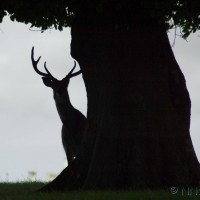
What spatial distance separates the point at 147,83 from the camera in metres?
14.4

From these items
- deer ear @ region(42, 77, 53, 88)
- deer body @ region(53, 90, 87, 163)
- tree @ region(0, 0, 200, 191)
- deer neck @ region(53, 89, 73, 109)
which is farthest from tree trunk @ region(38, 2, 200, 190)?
deer ear @ region(42, 77, 53, 88)

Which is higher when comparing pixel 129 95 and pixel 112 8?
pixel 112 8

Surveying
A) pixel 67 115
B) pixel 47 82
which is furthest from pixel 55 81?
pixel 67 115

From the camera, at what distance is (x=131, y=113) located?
558 inches

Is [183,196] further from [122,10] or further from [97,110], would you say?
[122,10]

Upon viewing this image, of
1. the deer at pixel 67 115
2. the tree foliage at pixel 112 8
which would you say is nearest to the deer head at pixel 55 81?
the deer at pixel 67 115

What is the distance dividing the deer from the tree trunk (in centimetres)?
314

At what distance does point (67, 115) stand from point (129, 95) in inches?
187

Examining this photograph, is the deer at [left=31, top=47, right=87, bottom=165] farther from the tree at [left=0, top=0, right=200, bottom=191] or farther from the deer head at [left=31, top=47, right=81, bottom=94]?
the tree at [left=0, top=0, right=200, bottom=191]

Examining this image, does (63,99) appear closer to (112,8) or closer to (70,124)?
(70,124)

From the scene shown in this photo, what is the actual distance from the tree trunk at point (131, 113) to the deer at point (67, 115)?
10.3ft

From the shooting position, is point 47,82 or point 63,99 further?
point 47,82

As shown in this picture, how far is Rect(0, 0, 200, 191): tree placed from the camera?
1404 centimetres

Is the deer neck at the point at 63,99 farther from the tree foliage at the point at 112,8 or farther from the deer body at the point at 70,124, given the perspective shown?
the tree foliage at the point at 112,8
